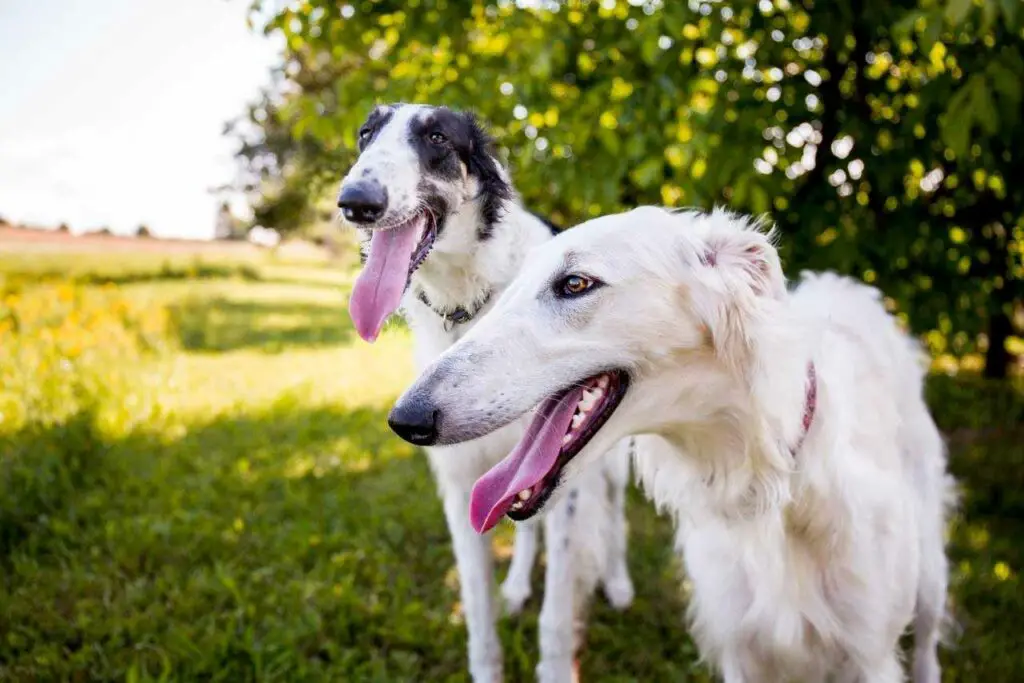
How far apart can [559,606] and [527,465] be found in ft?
4.21

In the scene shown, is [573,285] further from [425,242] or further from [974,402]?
[974,402]

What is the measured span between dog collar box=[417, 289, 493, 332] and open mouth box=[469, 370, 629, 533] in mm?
1067

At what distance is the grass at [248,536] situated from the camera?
3168mm

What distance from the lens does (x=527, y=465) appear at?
1737mm

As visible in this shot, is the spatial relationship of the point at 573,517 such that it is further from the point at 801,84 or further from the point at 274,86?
the point at 274,86

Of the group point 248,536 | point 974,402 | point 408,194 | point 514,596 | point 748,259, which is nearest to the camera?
point 748,259

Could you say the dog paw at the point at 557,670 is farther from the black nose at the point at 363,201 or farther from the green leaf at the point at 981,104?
the green leaf at the point at 981,104

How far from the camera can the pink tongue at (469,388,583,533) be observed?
1.72 metres

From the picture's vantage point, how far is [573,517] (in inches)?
113

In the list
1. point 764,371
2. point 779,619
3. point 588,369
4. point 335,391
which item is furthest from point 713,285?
point 335,391

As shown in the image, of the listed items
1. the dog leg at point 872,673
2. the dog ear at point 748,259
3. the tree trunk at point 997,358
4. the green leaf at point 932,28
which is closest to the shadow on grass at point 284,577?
the dog leg at point 872,673

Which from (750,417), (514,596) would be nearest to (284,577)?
(514,596)

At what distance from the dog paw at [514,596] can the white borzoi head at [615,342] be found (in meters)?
2.03

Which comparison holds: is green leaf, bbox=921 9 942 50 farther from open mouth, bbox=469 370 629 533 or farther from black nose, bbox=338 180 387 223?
black nose, bbox=338 180 387 223
